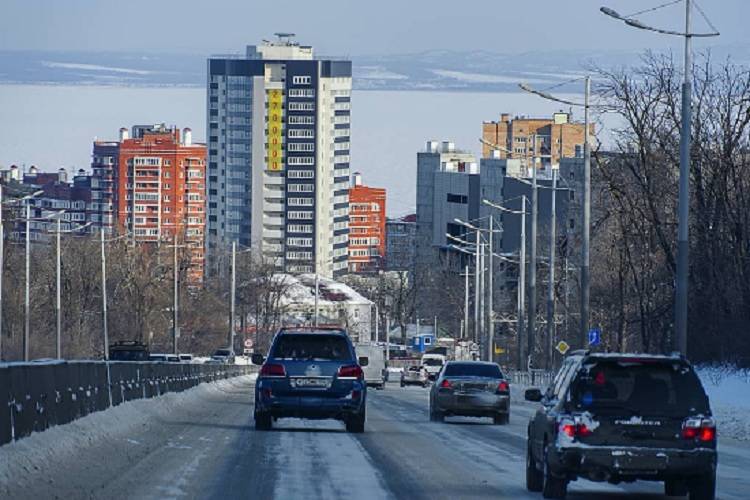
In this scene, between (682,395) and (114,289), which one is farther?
(114,289)

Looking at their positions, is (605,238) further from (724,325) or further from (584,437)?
(584,437)

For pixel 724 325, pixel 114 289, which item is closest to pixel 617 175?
pixel 724 325

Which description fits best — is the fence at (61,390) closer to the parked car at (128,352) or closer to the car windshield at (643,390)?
the car windshield at (643,390)

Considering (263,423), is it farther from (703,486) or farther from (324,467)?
(703,486)

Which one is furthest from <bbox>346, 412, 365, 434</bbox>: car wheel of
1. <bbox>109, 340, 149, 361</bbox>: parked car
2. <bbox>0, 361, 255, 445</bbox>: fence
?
<bbox>109, 340, 149, 361</bbox>: parked car

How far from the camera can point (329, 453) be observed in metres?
25.9

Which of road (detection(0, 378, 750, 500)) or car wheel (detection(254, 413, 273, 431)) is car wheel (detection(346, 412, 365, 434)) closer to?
road (detection(0, 378, 750, 500))

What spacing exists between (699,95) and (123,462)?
45901mm

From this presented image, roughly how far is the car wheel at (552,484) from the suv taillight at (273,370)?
13633 millimetres

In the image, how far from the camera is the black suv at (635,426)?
1866 centimetres

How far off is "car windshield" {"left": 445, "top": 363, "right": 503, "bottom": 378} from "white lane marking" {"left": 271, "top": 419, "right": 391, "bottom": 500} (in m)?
10.1

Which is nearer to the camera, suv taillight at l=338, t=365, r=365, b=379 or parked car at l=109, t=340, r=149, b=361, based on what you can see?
suv taillight at l=338, t=365, r=365, b=379

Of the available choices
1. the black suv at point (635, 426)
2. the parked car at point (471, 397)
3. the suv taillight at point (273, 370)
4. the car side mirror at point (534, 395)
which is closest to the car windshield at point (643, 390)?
the black suv at point (635, 426)

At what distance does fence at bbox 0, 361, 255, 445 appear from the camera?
64.7 ft
